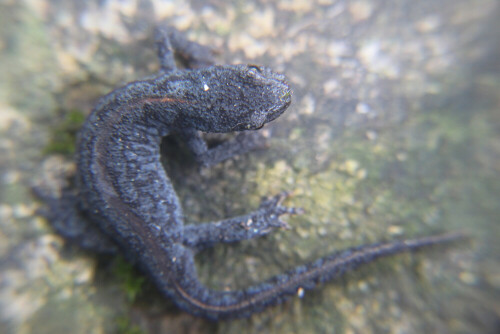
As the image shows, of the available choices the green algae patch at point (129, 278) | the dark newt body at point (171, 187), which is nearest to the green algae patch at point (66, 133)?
the dark newt body at point (171, 187)

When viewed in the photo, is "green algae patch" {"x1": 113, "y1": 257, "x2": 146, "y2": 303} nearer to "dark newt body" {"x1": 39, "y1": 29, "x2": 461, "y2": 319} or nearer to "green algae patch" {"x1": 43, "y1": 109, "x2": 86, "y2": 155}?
"dark newt body" {"x1": 39, "y1": 29, "x2": 461, "y2": 319}

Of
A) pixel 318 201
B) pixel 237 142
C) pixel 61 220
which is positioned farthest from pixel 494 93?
pixel 61 220

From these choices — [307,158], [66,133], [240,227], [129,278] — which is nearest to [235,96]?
[307,158]

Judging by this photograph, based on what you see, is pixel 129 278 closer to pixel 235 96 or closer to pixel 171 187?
pixel 171 187

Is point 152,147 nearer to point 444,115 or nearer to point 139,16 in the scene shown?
point 139,16

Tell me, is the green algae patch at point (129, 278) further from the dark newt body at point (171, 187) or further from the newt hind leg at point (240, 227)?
the newt hind leg at point (240, 227)

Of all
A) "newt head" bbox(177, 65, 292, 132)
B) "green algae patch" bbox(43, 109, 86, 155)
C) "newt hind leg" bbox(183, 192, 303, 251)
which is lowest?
"newt hind leg" bbox(183, 192, 303, 251)

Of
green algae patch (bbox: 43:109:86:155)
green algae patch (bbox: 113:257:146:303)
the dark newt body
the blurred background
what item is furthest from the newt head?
green algae patch (bbox: 113:257:146:303)
